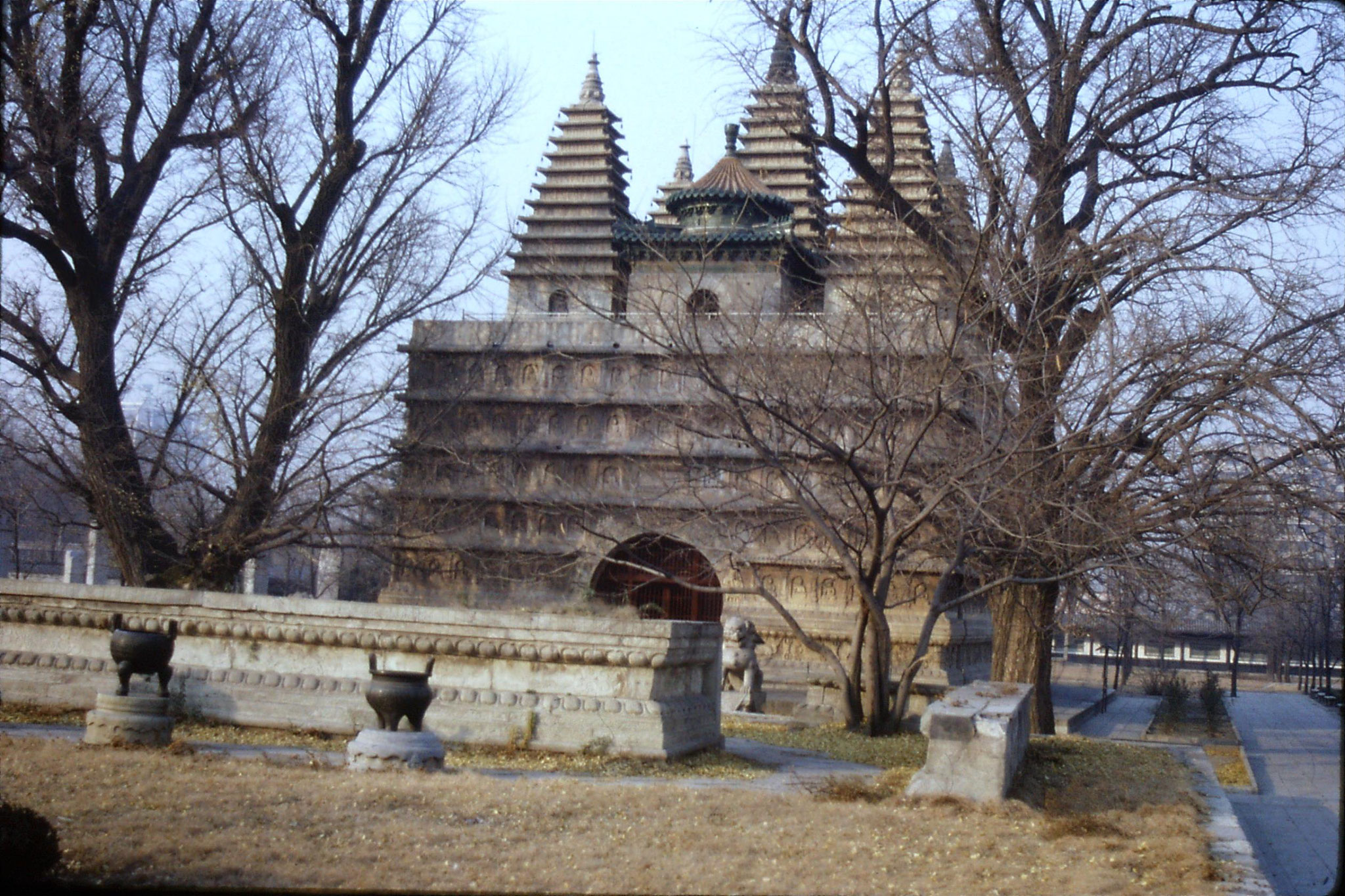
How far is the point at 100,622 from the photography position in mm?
Answer: 12383

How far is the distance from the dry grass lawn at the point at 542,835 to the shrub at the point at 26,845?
16 cm

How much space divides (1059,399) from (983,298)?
150 cm

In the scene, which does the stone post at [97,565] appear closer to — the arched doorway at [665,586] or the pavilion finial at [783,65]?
the arched doorway at [665,586]

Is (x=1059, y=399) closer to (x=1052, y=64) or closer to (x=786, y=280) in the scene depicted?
(x=1052, y=64)

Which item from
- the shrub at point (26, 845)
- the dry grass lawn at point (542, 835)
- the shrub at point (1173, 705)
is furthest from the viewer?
the shrub at point (1173, 705)

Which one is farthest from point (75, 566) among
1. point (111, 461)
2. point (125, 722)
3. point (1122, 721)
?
point (125, 722)

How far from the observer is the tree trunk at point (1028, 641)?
16812 mm

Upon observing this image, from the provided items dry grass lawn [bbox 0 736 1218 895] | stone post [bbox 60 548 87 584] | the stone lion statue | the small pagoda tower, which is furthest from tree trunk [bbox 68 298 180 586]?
stone post [bbox 60 548 87 584]

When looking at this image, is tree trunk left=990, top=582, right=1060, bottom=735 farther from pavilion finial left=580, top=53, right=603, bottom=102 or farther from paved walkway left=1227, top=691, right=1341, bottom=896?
pavilion finial left=580, top=53, right=603, bottom=102

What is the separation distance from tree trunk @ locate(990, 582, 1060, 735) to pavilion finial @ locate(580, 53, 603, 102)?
39.7 metres

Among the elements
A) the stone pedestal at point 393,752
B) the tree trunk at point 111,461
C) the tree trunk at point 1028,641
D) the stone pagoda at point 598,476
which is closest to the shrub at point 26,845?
the stone pedestal at point 393,752

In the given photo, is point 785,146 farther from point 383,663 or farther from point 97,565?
point 383,663

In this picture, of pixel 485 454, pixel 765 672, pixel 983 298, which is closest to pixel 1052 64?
pixel 983 298

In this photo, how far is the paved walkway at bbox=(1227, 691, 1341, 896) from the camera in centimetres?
1002
